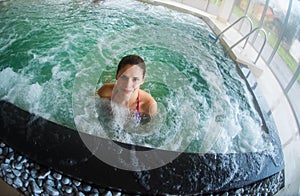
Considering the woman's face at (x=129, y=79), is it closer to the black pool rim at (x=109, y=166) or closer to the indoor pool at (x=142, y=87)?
the indoor pool at (x=142, y=87)

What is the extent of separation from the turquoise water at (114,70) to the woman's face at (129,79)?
340 millimetres

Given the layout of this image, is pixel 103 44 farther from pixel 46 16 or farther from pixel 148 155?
pixel 148 155

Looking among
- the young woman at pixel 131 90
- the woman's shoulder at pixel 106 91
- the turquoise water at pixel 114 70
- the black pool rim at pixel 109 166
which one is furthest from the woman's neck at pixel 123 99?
the black pool rim at pixel 109 166

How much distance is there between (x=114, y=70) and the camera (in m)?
2.72

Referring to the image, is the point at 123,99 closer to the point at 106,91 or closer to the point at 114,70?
the point at 106,91

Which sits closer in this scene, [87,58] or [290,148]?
[290,148]

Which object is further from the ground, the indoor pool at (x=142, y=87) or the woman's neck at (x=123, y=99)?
the woman's neck at (x=123, y=99)

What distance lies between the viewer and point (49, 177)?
149cm

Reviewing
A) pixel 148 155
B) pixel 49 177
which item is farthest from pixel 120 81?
pixel 49 177

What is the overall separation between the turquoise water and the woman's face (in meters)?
0.34

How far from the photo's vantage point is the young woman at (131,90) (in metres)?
1.82

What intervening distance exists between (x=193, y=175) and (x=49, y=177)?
2.99 feet

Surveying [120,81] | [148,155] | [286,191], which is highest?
[120,81]

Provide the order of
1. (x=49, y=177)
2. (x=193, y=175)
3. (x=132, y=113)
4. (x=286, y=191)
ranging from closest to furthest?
(x=49, y=177) → (x=193, y=175) → (x=286, y=191) → (x=132, y=113)
